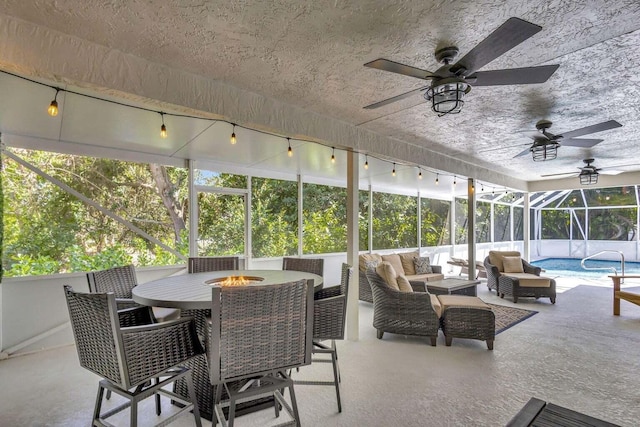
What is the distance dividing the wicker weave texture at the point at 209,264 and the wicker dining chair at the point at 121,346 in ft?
6.35

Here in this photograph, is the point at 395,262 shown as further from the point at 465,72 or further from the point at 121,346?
the point at 121,346

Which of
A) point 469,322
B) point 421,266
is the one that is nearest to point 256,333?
point 469,322

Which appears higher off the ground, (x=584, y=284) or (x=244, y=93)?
(x=244, y=93)

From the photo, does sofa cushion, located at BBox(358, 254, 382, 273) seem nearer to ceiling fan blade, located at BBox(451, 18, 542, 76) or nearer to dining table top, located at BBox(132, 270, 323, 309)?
dining table top, located at BBox(132, 270, 323, 309)

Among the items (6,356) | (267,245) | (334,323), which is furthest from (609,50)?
(6,356)

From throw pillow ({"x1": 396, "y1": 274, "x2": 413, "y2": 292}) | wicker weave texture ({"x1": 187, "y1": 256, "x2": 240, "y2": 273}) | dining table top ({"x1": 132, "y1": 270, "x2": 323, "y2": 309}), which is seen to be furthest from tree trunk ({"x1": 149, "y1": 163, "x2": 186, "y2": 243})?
throw pillow ({"x1": 396, "y1": 274, "x2": 413, "y2": 292})

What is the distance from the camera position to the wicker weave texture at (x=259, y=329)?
1826 mm

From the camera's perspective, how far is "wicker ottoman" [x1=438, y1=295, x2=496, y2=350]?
12.6 feet

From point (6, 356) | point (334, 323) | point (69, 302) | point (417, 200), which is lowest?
point (6, 356)

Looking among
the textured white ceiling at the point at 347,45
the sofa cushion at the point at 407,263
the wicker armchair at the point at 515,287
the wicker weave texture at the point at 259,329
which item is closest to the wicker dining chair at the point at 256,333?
the wicker weave texture at the point at 259,329

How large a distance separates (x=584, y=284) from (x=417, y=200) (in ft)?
14.3

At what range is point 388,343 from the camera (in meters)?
4.07

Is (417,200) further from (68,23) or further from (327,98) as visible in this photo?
(68,23)

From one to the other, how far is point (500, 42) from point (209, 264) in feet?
11.3
